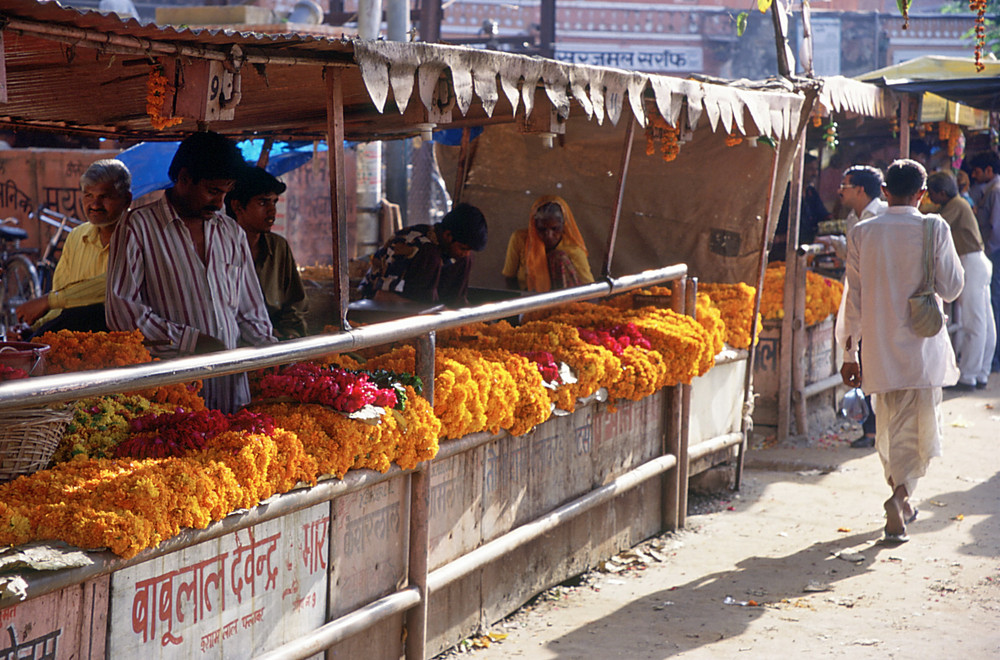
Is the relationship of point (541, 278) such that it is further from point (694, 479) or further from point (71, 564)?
point (71, 564)

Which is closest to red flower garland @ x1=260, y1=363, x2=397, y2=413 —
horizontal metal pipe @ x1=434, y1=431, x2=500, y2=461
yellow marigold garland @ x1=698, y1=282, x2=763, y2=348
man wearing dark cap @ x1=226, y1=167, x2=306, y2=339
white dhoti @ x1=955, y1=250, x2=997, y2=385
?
horizontal metal pipe @ x1=434, y1=431, x2=500, y2=461

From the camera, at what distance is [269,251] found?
5398 mm

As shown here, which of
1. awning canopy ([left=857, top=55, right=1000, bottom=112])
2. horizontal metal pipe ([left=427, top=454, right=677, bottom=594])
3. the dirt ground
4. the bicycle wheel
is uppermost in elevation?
awning canopy ([left=857, top=55, right=1000, bottom=112])

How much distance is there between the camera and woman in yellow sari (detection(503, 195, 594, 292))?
7.30 m

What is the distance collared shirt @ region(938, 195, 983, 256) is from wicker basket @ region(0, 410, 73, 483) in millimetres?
9191

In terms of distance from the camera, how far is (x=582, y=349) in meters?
5.22

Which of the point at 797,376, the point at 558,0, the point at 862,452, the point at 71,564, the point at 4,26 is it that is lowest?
the point at 862,452

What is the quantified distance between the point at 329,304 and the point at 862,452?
4.38 meters

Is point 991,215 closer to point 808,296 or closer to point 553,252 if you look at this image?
point 808,296

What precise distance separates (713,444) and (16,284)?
9017mm

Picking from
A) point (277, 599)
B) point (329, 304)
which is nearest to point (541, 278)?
point (329, 304)

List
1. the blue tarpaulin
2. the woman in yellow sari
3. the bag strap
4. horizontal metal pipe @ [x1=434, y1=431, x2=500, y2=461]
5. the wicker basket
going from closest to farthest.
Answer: the wicker basket → horizontal metal pipe @ [x1=434, y1=431, x2=500, y2=461] → the bag strap → the woman in yellow sari → the blue tarpaulin

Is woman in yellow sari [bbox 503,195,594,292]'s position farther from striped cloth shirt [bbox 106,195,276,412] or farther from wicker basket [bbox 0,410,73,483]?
wicker basket [bbox 0,410,73,483]

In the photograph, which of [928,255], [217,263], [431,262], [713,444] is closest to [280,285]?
[431,262]
